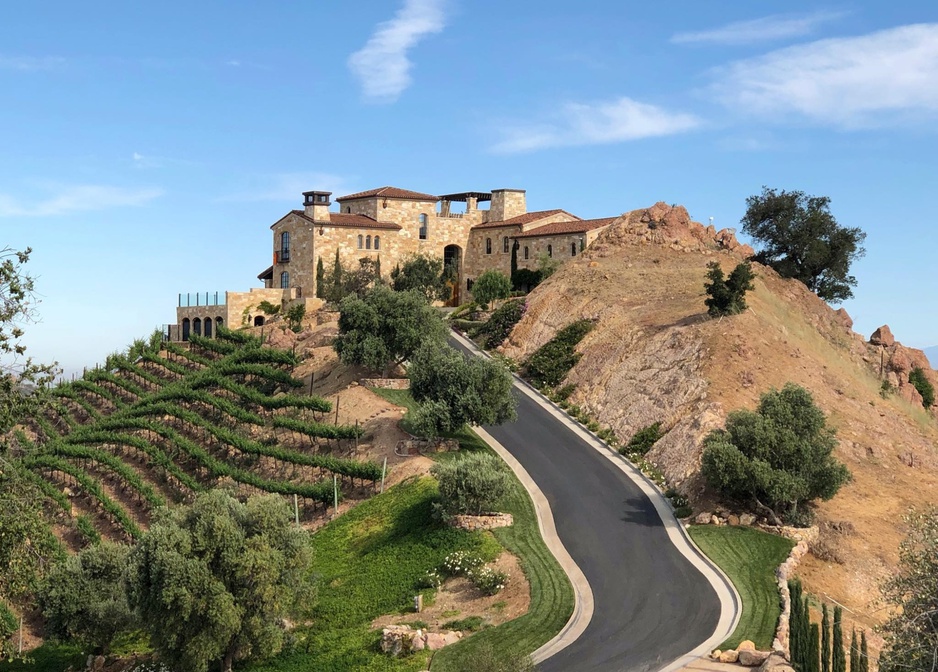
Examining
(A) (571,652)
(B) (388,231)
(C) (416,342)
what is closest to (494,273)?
(B) (388,231)

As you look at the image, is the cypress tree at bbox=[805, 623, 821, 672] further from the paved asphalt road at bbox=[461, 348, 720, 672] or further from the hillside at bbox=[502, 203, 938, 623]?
the hillside at bbox=[502, 203, 938, 623]

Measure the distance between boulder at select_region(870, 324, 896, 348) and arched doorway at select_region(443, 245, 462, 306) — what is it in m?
33.8

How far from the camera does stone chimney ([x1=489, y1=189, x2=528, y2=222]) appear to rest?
9256 cm

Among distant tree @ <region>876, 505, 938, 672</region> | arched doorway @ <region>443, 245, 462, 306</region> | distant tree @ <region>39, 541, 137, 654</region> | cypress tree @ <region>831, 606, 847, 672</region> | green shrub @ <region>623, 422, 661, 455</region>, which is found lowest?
distant tree @ <region>39, 541, 137, 654</region>

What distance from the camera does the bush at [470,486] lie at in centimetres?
4341

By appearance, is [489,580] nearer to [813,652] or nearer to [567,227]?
[813,652]

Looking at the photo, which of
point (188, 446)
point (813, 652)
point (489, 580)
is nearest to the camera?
point (813, 652)

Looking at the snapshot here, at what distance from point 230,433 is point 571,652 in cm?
3248

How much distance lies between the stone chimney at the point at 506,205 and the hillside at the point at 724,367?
13934 millimetres

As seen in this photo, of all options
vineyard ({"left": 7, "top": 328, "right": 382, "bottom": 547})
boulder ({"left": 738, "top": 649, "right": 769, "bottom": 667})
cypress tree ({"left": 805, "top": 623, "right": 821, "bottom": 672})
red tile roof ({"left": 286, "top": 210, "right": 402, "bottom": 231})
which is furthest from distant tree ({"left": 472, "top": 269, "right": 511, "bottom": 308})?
cypress tree ({"left": 805, "top": 623, "right": 821, "bottom": 672})

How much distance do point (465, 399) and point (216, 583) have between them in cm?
1866

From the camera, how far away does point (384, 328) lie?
63750 millimetres

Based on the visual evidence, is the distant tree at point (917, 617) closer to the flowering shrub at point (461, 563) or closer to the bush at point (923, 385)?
the flowering shrub at point (461, 563)

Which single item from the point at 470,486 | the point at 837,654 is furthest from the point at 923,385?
the point at 837,654
